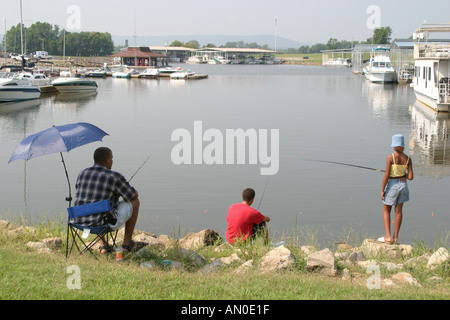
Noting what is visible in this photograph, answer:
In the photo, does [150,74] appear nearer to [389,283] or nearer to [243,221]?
[243,221]

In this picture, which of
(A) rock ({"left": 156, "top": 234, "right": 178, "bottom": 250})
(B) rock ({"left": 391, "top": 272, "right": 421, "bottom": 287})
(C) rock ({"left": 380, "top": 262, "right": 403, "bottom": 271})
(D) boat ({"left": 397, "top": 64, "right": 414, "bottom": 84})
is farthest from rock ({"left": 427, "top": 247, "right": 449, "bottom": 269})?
(D) boat ({"left": 397, "top": 64, "right": 414, "bottom": 84})

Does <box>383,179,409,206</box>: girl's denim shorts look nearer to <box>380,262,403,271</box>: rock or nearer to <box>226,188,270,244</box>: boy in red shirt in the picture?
<box>380,262,403,271</box>: rock

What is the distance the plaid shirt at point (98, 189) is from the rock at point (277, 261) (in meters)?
1.83

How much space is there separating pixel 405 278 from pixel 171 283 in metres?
2.65

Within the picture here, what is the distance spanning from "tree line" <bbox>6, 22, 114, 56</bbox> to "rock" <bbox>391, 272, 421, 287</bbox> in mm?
140099

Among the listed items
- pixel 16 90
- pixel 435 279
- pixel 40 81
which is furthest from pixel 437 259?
pixel 40 81

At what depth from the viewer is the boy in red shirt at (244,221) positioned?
786 cm

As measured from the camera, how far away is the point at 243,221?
25.8 feet
